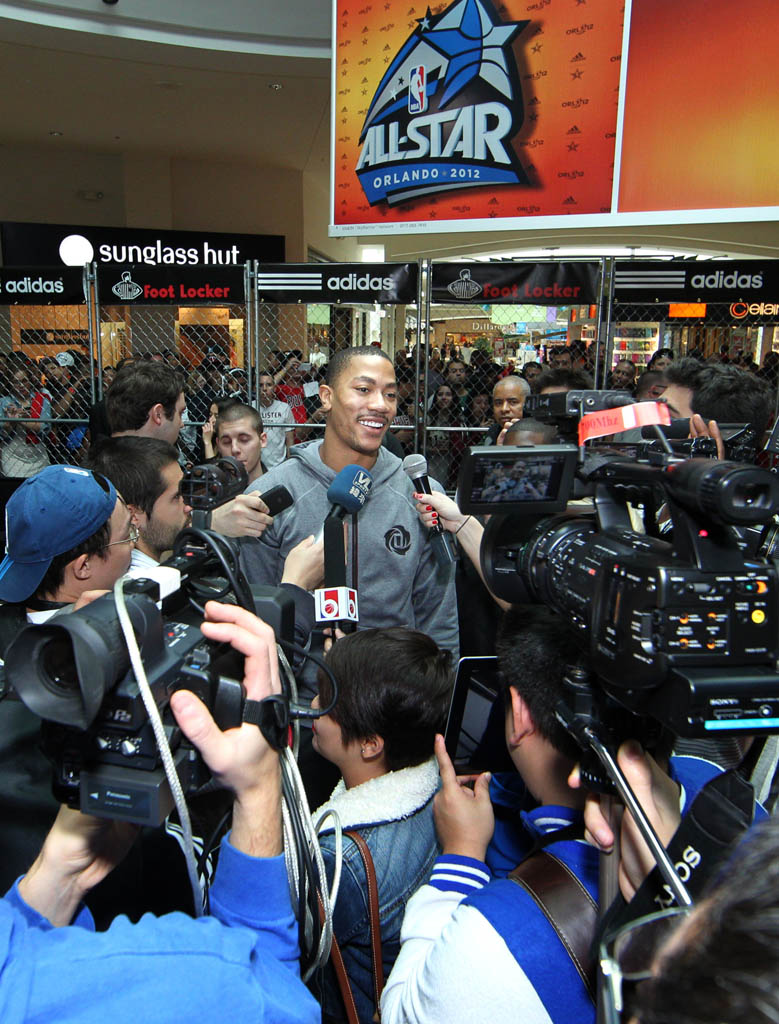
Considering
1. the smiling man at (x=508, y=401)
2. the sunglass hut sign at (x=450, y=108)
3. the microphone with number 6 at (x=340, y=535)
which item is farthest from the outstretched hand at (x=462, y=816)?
the sunglass hut sign at (x=450, y=108)

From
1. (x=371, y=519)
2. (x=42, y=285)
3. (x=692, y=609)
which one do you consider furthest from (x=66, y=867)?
(x=42, y=285)

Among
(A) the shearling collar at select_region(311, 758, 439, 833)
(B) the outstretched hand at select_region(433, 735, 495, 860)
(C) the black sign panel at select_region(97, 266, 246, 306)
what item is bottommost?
(A) the shearling collar at select_region(311, 758, 439, 833)

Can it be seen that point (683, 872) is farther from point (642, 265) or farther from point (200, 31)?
point (200, 31)

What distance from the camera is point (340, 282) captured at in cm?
530

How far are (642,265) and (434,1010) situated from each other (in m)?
5.07

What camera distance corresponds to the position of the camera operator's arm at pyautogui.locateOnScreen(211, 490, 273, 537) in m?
2.04

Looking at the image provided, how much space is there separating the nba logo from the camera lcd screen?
472 centimetres

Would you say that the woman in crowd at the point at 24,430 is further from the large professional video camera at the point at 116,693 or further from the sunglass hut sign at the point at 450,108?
the large professional video camera at the point at 116,693

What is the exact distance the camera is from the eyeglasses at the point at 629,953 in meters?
0.66

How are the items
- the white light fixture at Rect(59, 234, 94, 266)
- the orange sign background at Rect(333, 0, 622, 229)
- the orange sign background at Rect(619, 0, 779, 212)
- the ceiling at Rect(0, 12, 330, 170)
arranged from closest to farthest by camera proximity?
1. the orange sign background at Rect(619, 0, 779, 212)
2. the orange sign background at Rect(333, 0, 622, 229)
3. the ceiling at Rect(0, 12, 330, 170)
4. the white light fixture at Rect(59, 234, 94, 266)

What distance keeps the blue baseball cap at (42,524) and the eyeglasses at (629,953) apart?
4.02ft

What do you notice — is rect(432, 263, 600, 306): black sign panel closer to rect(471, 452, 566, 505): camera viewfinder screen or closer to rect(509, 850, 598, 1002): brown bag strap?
rect(471, 452, 566, 505): camera viewfinder screen

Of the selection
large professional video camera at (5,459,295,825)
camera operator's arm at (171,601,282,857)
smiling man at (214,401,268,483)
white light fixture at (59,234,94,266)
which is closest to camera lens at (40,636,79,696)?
large professional video camera at (5,459,295,825)

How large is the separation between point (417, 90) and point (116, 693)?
5365 mm
